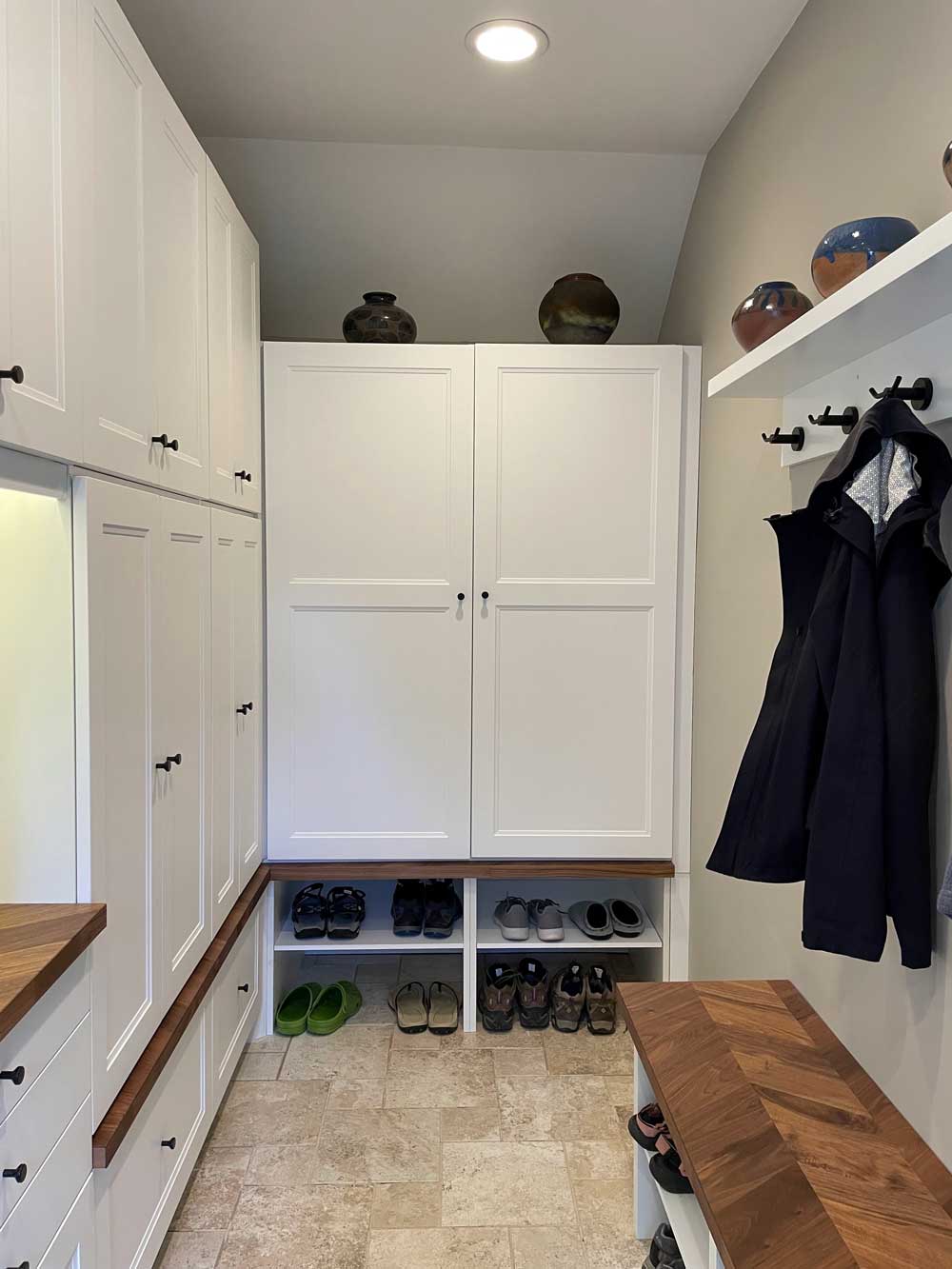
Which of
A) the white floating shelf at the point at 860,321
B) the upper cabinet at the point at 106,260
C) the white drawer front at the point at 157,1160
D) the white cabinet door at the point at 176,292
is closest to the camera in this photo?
the white floating shelf at the point at 860,321

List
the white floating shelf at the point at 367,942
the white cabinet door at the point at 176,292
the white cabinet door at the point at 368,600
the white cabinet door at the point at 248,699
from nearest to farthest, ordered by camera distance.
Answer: the white cabinet door at the point at 176,292
the white cabinet door at the point at 248,699
the white cabinet door at the point at 368,600
the white floating shelf at the point at 367,942

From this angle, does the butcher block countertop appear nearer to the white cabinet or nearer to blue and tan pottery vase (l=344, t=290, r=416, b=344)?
the white cabinet

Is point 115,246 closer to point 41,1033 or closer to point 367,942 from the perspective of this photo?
point 41,1033

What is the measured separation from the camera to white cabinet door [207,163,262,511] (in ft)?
6.49

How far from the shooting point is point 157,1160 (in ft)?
5.32

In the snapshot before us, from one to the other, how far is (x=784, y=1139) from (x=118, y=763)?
1145 mm

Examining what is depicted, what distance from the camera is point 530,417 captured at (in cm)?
248

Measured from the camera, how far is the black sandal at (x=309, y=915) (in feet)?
8.55

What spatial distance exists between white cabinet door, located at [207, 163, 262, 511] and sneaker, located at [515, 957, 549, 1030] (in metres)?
1.57

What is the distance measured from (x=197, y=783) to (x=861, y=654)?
1316 millimetres

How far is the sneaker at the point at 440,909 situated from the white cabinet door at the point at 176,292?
1.45 m

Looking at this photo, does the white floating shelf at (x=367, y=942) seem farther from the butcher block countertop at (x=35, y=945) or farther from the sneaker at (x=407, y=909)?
the butcher block countertop at (x=35, y=945)

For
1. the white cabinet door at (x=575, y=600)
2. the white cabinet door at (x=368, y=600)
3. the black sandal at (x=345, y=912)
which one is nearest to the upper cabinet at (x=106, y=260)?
the white cabinet door at (x=368, y=600)

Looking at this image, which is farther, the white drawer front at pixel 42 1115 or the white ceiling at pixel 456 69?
the white ceiling at pixel 456 69
